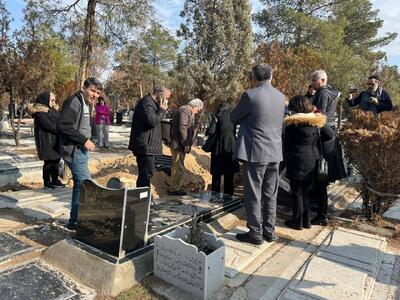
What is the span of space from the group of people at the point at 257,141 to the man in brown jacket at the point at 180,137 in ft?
0.05

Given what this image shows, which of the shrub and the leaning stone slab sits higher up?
the shrub

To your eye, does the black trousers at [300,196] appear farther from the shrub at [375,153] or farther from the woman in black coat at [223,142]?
the woman in black coat at [223,142]

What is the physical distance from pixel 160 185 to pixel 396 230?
12.3 ft

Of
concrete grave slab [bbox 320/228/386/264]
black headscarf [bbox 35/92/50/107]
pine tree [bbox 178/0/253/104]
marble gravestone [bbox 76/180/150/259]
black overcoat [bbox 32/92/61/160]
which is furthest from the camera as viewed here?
pine tree [bbox 178/0/253/104]

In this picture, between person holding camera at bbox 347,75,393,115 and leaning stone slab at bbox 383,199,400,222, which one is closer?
leaning stone slab at bbox 383,199,400,222

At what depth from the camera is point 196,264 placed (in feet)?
8.68

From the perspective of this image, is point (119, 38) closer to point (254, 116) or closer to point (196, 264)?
point (254, 116)

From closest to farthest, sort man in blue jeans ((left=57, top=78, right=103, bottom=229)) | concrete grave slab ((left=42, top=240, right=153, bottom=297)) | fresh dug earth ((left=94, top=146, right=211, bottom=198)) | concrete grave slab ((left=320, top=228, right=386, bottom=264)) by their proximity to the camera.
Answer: concrete grave slab ((left=42, top=240, right=153, bottom=297)) < concrete grave slab ((left=320, top=228, right=386, bottom=264)) < man in blue jeans ((left=57, top=78, right=103, bottom=229)) < fresh dug earth ((left=94, top=146, right=211, bottom=198))

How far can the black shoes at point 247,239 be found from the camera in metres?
3.63

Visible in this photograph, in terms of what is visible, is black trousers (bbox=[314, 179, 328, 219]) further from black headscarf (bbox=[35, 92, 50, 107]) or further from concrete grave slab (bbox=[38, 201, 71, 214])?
black headscarf (bbox=[35, 92, 50, 107])

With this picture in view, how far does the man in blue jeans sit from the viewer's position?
143 inches

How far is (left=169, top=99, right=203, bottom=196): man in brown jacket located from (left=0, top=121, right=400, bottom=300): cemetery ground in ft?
1.60

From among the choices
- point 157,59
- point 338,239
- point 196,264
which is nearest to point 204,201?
point 338,239

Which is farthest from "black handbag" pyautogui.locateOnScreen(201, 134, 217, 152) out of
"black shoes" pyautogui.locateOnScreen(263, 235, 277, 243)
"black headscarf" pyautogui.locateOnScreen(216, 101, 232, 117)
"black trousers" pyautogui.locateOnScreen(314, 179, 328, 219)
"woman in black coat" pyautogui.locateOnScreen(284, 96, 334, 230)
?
"black shoes" pyautogui.locateOnScreen(263, 235, 277, 243)
